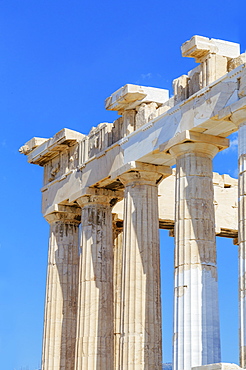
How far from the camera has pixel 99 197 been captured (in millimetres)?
41062

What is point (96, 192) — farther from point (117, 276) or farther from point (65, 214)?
point (117, 276)

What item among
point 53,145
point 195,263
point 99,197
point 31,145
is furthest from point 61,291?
point 195,263

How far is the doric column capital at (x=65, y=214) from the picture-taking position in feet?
143

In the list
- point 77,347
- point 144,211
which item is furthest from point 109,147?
point 77,347

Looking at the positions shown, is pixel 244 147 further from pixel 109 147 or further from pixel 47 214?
pixel 47 214

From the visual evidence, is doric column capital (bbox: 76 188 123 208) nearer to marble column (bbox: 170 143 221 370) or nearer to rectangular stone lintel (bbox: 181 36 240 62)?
marble column (bbox: 170 143 221 370)

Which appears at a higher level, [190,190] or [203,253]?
[190,190]

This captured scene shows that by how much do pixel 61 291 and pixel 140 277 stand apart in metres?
7.50

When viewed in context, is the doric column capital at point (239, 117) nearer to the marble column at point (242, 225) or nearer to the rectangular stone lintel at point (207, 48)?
the marble column at point (242, 225)

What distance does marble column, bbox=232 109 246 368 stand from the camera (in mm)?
29016

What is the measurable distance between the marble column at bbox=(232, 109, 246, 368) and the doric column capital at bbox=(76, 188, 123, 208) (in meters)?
10.6

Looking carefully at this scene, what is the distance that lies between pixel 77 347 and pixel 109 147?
341 inches

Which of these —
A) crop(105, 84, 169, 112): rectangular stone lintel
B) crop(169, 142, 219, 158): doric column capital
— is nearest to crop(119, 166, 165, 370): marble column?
crop(105, 84, 169, 112): rectangular stone lintel

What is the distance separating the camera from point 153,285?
36906mm
